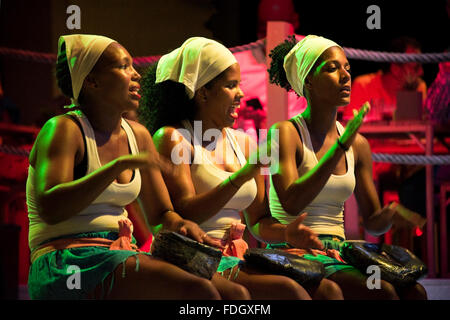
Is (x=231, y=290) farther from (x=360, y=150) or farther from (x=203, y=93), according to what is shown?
(x=360, y=150)

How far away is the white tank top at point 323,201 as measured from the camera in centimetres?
280

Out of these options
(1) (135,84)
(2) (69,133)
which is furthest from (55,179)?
(1) (135,84)

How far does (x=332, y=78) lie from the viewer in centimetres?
284

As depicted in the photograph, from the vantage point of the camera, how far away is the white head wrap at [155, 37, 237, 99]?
2701mm

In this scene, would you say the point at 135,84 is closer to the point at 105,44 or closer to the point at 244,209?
the point at 105,44

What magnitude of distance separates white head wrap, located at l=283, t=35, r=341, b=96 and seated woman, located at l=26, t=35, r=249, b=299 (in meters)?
0.69

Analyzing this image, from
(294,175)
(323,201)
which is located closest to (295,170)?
(294,175)

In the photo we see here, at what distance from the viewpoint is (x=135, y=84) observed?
2477mm

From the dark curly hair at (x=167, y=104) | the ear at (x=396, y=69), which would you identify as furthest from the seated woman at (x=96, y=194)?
the ear at (x=396, y=69)

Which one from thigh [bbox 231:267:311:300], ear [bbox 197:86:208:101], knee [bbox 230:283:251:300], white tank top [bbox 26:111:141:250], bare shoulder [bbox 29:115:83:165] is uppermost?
ear [bbox 197:86:208:101]

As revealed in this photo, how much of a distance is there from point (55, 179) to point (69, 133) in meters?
0.17
